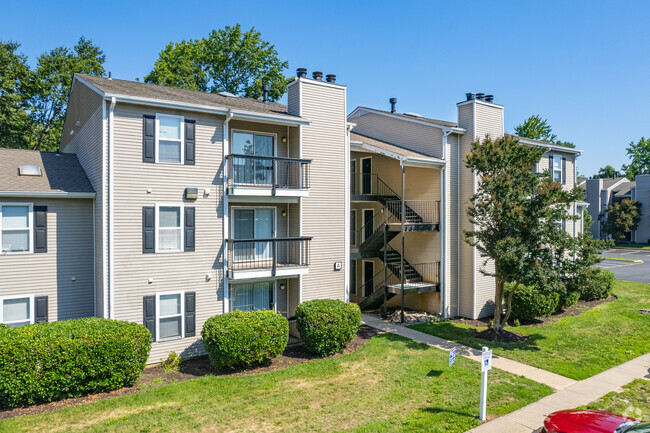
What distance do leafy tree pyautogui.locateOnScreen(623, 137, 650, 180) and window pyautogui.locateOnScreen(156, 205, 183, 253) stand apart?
283 feet

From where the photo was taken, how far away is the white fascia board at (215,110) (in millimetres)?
12037

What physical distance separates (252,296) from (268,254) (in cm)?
162

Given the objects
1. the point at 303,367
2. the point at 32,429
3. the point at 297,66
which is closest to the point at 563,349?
the point at 303,367

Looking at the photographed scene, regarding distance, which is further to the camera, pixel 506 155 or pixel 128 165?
pixel 506 155

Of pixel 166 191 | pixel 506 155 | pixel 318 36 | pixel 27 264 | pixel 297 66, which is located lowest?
pixel 27 264

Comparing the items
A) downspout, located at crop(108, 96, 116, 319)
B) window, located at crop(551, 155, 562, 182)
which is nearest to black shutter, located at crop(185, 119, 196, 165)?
downspout, located at crop(108, 96, 116, 319)

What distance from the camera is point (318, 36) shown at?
Result: 16.8 meters

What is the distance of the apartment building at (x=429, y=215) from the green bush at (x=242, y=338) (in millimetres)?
6619

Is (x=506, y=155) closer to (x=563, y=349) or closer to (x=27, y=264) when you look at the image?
(x=563, y=349)

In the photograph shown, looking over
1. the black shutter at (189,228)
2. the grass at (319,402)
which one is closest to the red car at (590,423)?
the grass at (319,402)

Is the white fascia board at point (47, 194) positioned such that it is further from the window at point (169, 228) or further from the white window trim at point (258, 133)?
the white window trim at point (258, 133)

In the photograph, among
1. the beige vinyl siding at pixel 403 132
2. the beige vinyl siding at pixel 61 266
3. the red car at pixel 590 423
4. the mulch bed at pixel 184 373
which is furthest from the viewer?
the beige vinyl siding at pixel 403 132

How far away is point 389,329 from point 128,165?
36.3 feet

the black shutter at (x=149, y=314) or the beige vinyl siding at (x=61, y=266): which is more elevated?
the beige vinyl siding at (x=61, y=266)
